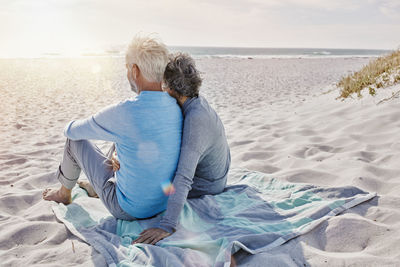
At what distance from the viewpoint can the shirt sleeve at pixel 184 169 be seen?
2.33 m

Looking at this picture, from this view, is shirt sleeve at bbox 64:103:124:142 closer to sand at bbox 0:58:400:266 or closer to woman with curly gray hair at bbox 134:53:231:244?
woman with curly gray hair at bbox 134:53:231:244

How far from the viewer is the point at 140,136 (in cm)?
223

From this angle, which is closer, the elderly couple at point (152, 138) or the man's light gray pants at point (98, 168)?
the elderly couple at point (152, 138)

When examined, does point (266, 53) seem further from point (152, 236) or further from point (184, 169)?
point (152, 236)

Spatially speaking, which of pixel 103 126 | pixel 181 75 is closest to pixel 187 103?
pixel 181 75

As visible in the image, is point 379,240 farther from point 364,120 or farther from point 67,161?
point 364,120

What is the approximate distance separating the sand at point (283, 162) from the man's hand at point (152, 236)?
0.30 metres

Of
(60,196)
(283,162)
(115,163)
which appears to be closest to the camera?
(115,163)

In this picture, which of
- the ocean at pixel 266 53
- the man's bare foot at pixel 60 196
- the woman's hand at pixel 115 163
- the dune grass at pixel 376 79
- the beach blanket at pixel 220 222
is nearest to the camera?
the beach blanket at pixel 220 222

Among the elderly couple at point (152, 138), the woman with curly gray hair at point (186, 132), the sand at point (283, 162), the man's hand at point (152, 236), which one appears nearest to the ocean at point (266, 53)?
the sand at point (283, 162)

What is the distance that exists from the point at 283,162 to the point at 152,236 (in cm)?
213

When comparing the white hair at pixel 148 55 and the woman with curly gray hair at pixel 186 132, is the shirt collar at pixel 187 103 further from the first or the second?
the white hair at pixel 148 55

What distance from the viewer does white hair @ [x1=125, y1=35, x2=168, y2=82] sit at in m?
2.19

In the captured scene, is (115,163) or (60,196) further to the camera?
(60,196)
